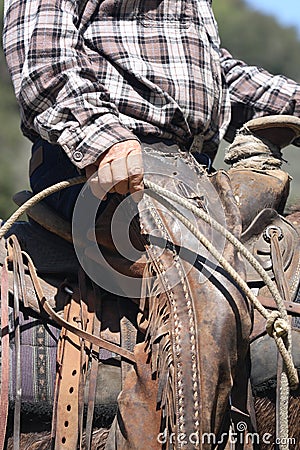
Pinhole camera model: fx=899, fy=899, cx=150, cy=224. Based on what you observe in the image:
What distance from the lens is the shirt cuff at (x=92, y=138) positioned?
2.75 meters

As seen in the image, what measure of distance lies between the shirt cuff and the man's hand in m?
0.02

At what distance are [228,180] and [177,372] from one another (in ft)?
2.37

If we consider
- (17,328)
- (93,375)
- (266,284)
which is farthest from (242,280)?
(17,328)

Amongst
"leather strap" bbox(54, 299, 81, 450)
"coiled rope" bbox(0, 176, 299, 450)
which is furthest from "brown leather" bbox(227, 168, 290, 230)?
"leather strap" bbox(54, 299, 81, 450)

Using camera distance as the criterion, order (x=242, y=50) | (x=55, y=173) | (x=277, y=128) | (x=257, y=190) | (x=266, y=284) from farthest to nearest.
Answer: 1. (x=242, y=50)
2. (x=277, y=128)
3. (x=55, y=173)
4. (x=257, y=190)
5. (x=266, y=284)

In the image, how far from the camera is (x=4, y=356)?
9.58 ft

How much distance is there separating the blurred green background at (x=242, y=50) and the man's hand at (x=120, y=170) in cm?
2713

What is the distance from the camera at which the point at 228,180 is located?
3.06m

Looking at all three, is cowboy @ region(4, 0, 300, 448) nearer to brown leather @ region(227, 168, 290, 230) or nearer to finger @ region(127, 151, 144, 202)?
finger @ region(127, 151, 144, 202)

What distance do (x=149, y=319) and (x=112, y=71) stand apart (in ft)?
2.83

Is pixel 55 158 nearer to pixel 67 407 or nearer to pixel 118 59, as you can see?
pixel 118 59

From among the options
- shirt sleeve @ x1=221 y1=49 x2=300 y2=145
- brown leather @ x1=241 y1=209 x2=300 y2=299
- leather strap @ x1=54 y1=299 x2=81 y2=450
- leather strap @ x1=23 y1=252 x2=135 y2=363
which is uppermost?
shirt sleeve @ x1=221 y1=49 x2=300 y2=145

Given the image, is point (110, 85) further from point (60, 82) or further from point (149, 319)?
point (149, 319)

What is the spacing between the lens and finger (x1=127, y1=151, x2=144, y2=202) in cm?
269
